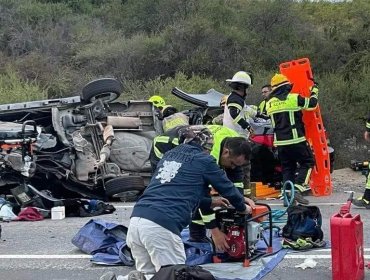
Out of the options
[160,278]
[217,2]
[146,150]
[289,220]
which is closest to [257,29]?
[217,2]

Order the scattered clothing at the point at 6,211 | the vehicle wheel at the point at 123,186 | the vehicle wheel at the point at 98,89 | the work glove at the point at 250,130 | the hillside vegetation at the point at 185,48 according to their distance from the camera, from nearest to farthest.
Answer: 1. the scattered clothing at the point at 6,211
2. the work glove at the point at 250,130
3. the vehicle wheel at the point at 123,186
4. the vehicle wheel at the point at 98,89
5. the hillside vegetation at the point at 185,48

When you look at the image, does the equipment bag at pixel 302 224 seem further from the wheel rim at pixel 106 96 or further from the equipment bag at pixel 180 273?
the wheel rim at pixel 106 96

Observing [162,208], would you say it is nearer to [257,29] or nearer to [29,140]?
[29,140]

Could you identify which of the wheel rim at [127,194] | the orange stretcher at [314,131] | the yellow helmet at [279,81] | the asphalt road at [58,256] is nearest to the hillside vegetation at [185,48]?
the orange stretcher at [314,131]

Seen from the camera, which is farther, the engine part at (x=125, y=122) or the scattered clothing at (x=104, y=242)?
the engine part at (x=125, y=122)

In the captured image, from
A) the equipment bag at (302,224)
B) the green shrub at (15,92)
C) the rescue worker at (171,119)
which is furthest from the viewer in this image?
the green shrub at (15,92)

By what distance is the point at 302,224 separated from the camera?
6148 mm

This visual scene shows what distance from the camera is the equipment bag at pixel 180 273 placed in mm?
4207

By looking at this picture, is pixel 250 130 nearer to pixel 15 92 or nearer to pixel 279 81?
pixel 279 81

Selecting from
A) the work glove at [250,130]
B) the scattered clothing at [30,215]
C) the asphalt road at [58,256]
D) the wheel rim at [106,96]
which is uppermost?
the wheel rim at [106,96]

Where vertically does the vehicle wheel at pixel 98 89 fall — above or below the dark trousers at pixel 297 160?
above

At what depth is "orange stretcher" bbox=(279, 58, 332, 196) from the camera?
980cm

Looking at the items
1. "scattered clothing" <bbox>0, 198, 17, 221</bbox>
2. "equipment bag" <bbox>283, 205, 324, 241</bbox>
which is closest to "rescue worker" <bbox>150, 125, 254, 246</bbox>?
"equipment bag" <bbox>283, 205, 324, 241</bbox>

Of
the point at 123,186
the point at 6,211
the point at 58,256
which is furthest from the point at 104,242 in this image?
the point at 123,186
